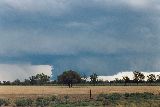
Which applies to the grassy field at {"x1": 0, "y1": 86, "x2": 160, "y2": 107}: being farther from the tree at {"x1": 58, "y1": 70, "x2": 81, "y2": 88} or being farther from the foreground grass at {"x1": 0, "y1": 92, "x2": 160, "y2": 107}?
the tree at {"x1": 58, "y1": 70, "x2": 81, "y2": 88}

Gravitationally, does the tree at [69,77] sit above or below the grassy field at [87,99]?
above

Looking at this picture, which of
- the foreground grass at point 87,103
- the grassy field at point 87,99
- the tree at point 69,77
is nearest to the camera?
the foreground grass at point 87,103

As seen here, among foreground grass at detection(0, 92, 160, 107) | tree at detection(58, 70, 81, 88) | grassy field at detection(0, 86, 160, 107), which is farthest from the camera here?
tree at detection(58, 70, 81, 88)

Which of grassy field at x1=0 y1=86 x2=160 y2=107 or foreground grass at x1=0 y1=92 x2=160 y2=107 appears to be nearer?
foreground grass at x1=0 y1=92 x2=160 y2=107

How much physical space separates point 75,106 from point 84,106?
0.89 meters

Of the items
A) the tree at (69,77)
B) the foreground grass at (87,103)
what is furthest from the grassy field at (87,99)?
the tree at (69,77)

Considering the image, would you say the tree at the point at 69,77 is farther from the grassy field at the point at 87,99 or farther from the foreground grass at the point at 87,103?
the foreground grass at the point at 87,103

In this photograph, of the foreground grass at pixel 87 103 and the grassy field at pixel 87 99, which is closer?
the foreground grass at pixel 87 103

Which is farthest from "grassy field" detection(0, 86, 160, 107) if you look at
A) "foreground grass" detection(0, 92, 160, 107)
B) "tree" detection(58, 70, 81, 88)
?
"tree" detection(58, 70, 81, 88)

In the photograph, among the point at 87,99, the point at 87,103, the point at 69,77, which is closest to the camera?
the point at 87,103

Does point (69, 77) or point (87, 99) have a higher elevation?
point (69, 77)

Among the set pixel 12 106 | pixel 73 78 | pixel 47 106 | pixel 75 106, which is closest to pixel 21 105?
pixel 12 106

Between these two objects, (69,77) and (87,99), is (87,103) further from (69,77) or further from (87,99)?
(69,77)

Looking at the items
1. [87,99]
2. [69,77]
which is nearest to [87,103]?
[87,99]
